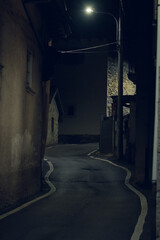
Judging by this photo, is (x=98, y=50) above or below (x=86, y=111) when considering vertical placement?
above

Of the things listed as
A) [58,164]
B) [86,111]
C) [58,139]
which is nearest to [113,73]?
[86,111]

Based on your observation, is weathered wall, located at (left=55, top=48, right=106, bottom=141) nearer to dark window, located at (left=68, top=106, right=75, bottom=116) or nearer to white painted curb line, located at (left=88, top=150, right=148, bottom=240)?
dark window, located at (left=68, top=106, right=75, bottom=116)

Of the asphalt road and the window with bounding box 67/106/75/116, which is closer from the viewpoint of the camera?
the asphalt road

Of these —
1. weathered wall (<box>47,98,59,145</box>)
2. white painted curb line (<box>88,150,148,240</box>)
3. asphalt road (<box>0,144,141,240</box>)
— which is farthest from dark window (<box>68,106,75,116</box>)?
asphalt road (<box>0,144,141,240</box>)

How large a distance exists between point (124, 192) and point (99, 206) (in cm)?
289

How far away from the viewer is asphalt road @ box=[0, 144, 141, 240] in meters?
7.68

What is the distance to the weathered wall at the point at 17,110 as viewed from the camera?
10398mm

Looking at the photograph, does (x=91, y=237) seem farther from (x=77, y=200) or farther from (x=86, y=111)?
(x=86, y=111)

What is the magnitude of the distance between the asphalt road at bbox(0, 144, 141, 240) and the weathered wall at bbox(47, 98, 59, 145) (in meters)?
24.1

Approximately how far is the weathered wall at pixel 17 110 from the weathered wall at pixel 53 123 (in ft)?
85.9

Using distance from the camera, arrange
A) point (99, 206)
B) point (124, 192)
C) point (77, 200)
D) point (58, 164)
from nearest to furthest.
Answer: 1. point (99, 206)
2. point (77, 200)
3. point (124, 192)
4. point (58, 164)

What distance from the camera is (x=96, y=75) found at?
42.9 meters

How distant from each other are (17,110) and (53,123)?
30553 millimetres

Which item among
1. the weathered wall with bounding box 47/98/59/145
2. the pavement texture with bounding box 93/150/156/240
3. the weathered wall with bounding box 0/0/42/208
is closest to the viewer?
the pavement texture with bounding box 93/150/156/240
